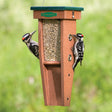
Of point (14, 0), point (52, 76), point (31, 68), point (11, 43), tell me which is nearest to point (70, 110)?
point (31, 68)

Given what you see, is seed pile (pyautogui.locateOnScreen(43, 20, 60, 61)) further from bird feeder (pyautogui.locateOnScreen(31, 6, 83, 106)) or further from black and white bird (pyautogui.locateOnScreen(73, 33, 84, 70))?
black and white bird (pyautogui.locateOnScreen(73, 33, 84, 70))

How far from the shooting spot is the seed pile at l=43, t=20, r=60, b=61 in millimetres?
4738

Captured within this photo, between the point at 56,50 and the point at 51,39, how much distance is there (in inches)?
4.7

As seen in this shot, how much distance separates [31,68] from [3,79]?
56cm

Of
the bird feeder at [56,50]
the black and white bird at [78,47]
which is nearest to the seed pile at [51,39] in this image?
the bird feeder at [56,50]

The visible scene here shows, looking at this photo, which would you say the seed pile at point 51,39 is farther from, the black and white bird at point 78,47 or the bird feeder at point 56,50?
the black and white bird at point 78,47

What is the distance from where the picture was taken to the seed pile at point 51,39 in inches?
187

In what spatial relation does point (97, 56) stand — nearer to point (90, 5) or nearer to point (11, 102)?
point (90, 5)

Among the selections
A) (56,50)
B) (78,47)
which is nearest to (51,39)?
(56,50)

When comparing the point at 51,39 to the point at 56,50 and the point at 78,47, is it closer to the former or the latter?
the point at 56,50

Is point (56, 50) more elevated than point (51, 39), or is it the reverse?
point (51, 39)

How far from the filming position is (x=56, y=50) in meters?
4.77

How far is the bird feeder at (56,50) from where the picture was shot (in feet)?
15.3

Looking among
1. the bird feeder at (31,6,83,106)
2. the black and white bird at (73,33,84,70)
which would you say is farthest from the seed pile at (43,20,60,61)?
the black and white bird at (73,33,84,70)
